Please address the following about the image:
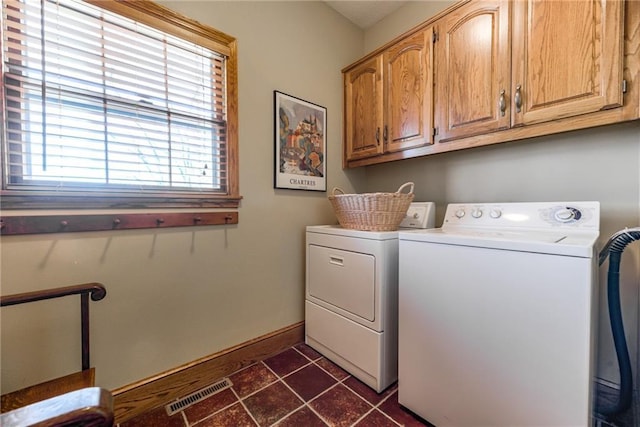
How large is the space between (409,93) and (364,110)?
395 millimetres

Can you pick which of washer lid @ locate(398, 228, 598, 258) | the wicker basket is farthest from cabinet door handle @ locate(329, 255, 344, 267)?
washer lid @ locate(398, 228, 598, 258)

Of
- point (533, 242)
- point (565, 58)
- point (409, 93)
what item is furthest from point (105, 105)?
point (565, 58)

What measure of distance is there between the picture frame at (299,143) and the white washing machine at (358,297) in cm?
40

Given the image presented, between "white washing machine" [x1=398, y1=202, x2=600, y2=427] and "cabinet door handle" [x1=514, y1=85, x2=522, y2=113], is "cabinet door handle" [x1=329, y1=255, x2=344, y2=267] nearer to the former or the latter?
"white washing machine" [x1=398, y1=202, x2=600, y2=427]

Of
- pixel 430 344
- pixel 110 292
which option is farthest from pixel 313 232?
pixel 110 292

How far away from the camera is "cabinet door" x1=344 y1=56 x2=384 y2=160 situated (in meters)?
1.96

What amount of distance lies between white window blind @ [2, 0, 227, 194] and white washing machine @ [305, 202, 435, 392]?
82 centimetres

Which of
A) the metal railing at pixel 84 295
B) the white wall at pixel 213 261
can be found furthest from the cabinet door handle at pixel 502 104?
the metal railing at pixel 84 295

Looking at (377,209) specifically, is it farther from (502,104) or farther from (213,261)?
(213,261)

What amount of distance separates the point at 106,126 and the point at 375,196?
1.37 meters

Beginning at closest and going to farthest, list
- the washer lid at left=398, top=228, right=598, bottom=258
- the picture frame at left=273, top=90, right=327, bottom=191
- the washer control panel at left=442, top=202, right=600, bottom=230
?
the washer lid at left=398, top=228, right=598, bottom=258, the washer control panel at left=442, top=202, right=600, bottom=230, the picture frame at left=273, top=90, right=327, bottom=191

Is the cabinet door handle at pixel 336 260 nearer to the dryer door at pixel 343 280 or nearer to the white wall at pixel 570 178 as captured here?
the dryer door at pixel 343 280

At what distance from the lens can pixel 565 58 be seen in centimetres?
118

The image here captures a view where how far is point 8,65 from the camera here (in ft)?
3.40
